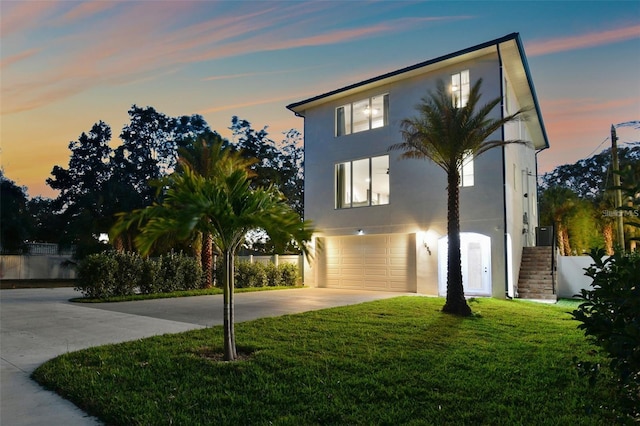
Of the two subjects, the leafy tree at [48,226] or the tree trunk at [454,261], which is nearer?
the tree trunk at [454,261]

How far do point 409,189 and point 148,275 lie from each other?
10.2 metres

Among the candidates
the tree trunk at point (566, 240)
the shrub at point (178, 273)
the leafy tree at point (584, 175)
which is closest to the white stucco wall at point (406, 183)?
the shrub at point (178, 273)

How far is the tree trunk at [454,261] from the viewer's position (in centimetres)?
1032

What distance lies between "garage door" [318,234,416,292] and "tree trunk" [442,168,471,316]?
5443 millimetres

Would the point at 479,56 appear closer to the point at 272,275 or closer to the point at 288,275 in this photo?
the point at 288,275

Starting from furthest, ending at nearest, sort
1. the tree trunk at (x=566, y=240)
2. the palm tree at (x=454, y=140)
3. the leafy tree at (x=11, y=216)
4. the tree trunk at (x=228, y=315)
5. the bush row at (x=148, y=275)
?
the tree trunk at (x=566, y=240) < the leafy tree at (x=11, y=216) < the bush row at (x=148, y=275) < the palm tree at (x=454, y=140) < the tree trunk at (x=228, y=315)

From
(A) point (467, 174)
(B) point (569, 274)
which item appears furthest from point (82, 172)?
(B) point (569, 274)

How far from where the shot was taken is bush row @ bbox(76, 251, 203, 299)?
536 inches

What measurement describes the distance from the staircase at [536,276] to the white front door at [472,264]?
124cm

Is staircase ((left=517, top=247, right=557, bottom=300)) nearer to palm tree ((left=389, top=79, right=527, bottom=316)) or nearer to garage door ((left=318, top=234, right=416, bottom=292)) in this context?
garage door ((left=318, top=234, right=416, bottom=292))

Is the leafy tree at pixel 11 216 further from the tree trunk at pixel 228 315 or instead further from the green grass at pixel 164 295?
the tree trunk at pixel 228 315

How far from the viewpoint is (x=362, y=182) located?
1812cm

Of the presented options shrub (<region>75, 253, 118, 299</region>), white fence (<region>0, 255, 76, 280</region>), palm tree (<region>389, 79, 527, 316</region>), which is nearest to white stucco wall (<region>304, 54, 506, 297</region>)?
palm tree (<region>389, 79, 527, 316</region>)

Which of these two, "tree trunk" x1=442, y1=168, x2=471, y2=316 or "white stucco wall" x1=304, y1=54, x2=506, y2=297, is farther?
"white stucco wall" x1=304, y1=54, x2=506, y2=297
